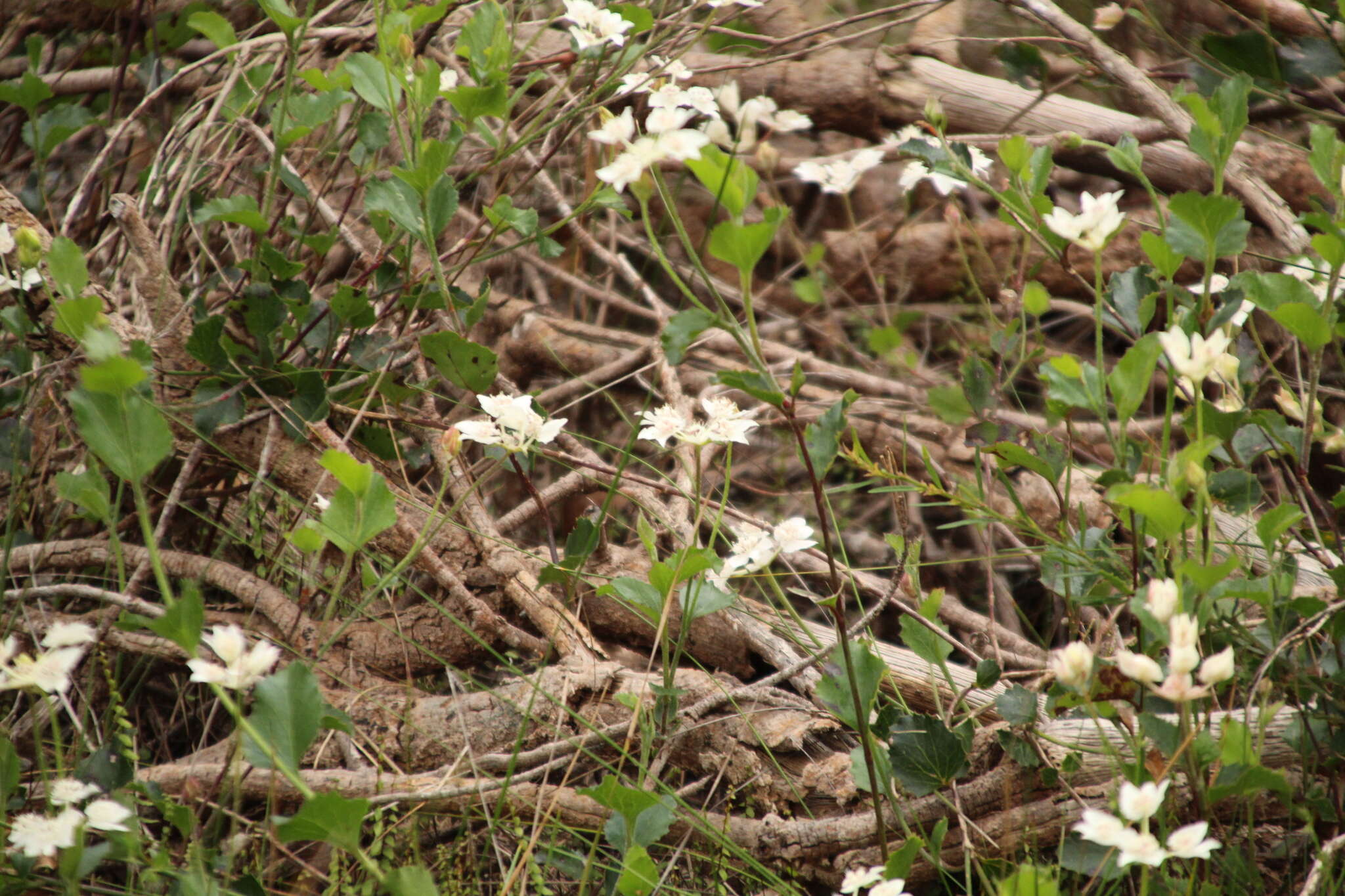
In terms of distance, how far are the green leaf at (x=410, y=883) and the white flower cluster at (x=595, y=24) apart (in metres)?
0.92

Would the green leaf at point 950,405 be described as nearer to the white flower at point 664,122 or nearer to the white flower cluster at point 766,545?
the white flower cluster at point 766,545

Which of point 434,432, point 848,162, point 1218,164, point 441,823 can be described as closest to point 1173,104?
point 848,162

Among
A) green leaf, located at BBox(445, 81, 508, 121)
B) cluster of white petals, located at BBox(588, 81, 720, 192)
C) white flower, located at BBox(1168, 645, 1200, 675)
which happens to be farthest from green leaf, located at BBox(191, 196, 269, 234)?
white flower, located at BBox(1168, 645, 1200, 675)

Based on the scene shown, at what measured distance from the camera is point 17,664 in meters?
0.89

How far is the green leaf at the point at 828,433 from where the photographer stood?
36.8 inches

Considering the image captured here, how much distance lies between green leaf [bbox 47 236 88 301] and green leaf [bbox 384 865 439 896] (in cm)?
68

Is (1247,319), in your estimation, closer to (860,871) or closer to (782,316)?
(860,871)

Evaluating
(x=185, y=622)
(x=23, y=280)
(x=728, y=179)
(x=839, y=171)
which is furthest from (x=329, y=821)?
(x=839, y=171)

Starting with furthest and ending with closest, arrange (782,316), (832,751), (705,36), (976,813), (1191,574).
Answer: (782,316) → (705,36) → (832,751) → (976,813) → (1191,574)

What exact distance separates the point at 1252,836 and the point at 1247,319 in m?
0.57

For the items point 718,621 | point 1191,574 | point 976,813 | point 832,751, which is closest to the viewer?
point 1191,574

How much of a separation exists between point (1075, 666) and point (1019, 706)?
183mm

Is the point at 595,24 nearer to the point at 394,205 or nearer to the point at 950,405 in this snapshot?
the point at 394,205

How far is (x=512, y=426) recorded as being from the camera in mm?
1075
